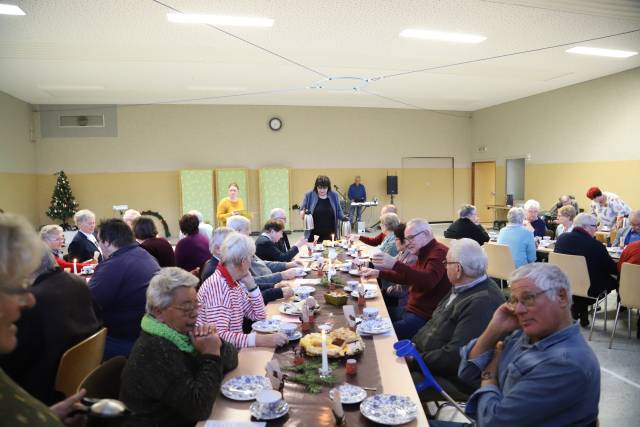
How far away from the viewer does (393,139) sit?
14305mm

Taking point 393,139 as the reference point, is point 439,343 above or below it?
below

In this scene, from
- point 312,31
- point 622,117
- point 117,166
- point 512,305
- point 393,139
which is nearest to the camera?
point 512,305

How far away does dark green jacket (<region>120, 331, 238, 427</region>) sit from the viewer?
5.44 feet

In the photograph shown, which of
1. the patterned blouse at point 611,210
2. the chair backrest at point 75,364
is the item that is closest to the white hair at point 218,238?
the chair backrest at point 75,364

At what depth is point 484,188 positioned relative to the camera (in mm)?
14938

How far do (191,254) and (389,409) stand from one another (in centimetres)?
344

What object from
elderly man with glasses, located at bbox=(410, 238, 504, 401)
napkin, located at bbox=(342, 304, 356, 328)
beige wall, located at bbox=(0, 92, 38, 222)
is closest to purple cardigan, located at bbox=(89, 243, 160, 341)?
napkin, located at bbox=(342, 304, 356, 328)

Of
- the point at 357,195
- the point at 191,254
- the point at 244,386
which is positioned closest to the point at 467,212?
the point at 191,254

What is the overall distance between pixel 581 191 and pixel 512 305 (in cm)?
1046

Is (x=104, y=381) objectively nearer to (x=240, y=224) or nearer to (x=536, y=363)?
(x=536, y=363)

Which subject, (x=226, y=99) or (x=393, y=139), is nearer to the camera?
(x=226, y=99)

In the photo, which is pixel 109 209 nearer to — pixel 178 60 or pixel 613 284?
pixel 178 60

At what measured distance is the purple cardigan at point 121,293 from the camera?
2.96 metres

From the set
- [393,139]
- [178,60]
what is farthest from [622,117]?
[178,60]
